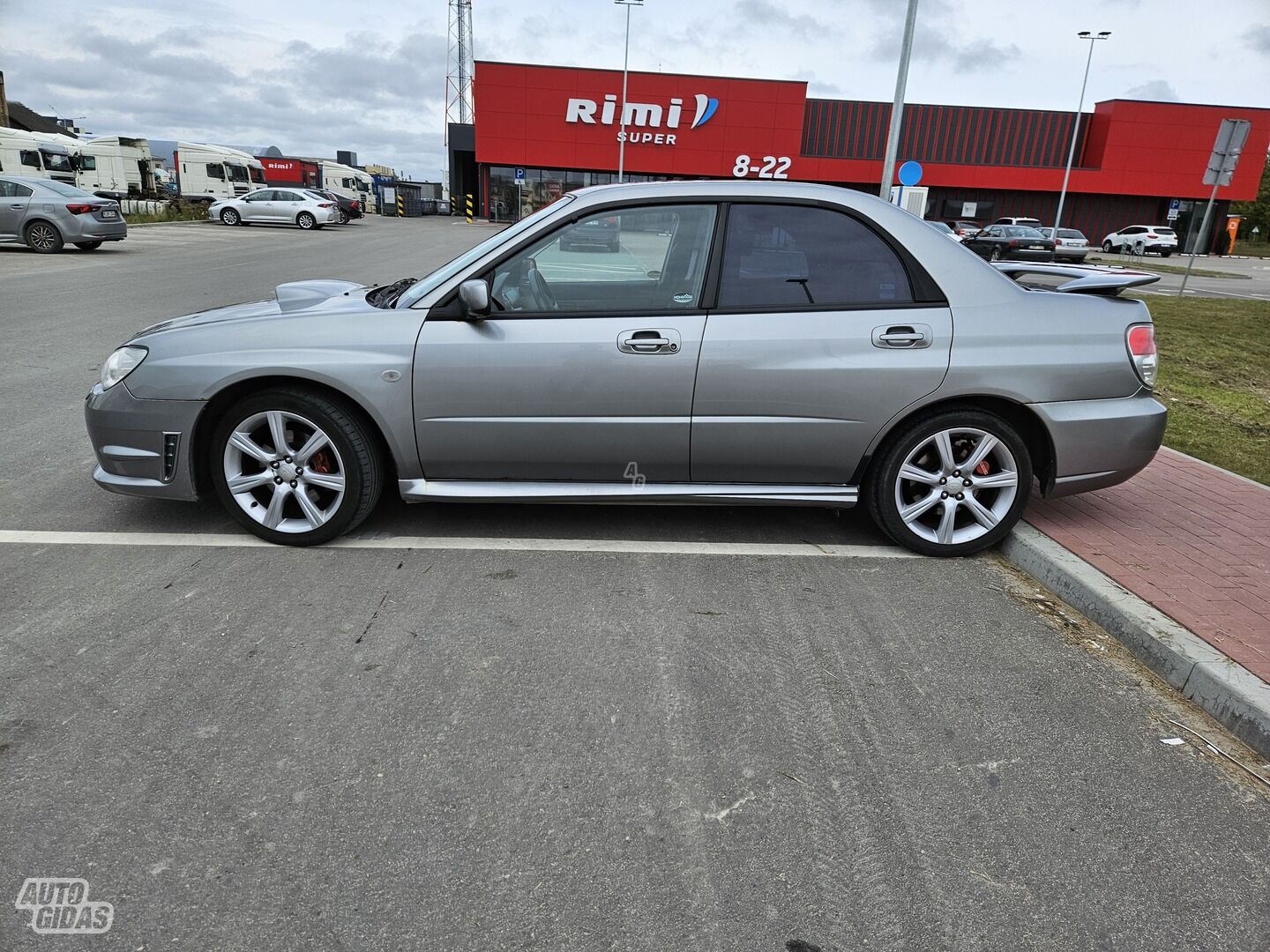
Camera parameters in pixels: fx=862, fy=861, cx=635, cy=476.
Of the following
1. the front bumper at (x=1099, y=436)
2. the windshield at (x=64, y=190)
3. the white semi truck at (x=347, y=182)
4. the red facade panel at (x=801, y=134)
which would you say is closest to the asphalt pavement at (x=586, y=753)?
the front bumper at (x=1099, y=436)

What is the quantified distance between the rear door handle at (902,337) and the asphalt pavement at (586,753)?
40.8 inches

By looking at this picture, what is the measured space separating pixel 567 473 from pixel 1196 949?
9.28 ft

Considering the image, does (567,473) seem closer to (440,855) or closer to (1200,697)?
(440,855)

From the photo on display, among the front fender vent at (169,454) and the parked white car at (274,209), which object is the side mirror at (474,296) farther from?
the parked white car at (274,209)

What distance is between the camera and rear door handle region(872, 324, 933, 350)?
12.9 feet

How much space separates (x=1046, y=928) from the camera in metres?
2.04

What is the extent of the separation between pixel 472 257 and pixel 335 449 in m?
1.09

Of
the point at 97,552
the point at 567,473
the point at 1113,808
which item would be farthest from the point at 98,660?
the point at 1113,808

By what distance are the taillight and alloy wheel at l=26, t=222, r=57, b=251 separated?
21.5m

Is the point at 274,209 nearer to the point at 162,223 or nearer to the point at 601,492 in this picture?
the point at 162,223

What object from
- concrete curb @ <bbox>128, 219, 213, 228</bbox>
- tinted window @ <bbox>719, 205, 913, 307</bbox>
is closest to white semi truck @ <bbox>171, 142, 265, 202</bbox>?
concrete curb @ <bbox>128, 219, 213, 228</bbox>

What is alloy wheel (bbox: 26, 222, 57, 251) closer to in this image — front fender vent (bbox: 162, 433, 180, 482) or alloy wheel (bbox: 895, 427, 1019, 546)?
front fender vent (bbox: 162, 433, 180, 482)

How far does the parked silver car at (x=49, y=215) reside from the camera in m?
18.4

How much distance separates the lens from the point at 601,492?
13.3 ft
